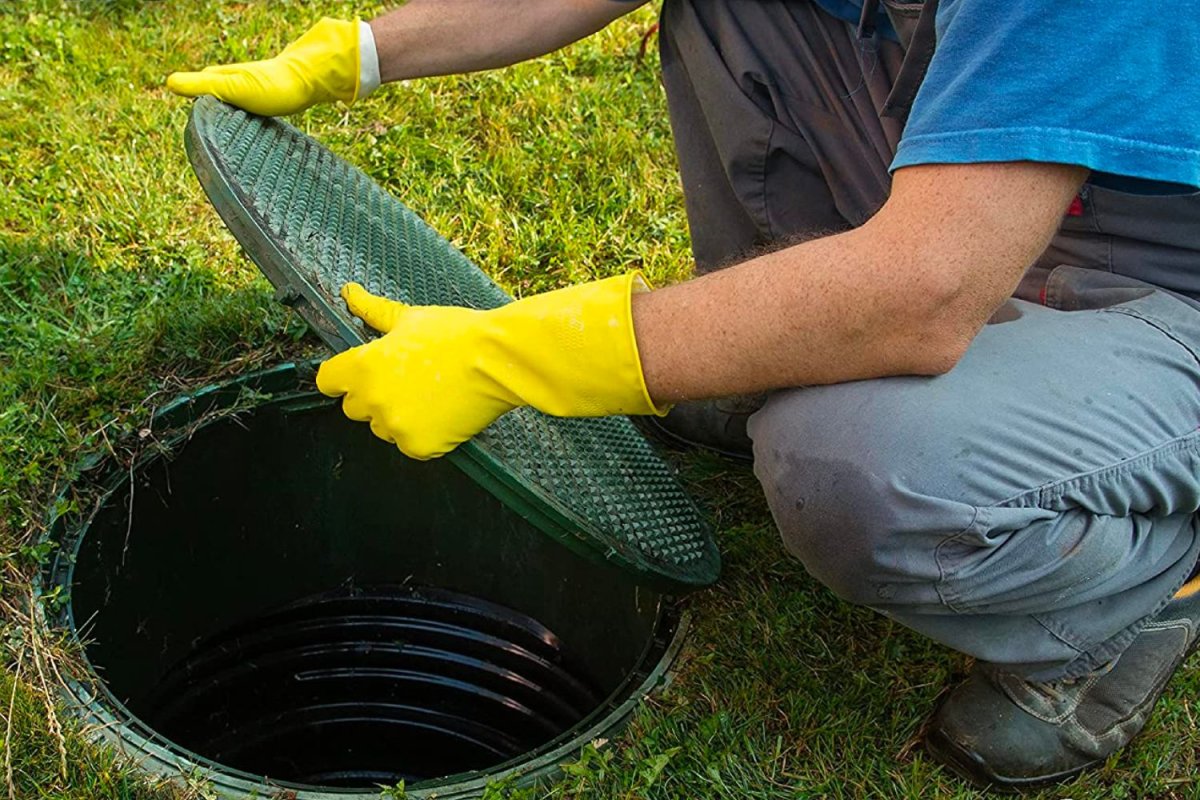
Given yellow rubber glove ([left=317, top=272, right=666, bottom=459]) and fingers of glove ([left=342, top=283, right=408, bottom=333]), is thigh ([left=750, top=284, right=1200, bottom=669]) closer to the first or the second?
yellow rubber glove ([left=317, top=272, right=666, bottom=459])

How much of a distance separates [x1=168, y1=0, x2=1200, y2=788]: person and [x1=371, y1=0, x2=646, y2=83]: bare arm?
0.47 m

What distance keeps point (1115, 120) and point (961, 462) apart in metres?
0.41

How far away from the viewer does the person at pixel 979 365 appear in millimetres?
1272

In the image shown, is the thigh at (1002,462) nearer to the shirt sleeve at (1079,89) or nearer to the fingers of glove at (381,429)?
the shirt sleeve at (1079,89)

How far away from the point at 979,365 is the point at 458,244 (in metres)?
1.46

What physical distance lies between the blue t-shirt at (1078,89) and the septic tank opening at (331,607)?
101 centimetres

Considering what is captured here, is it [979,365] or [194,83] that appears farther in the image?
[194,83]

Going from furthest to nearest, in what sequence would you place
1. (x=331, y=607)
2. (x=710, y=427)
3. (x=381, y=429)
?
(x=331, y=607) → (x=710, y=427) → (x=381, y=429)

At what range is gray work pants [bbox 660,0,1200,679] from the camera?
1439mm

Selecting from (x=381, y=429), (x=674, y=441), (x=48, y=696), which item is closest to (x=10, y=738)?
(x=48, y=696)

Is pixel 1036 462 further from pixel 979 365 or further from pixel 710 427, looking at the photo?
pixel 710 427

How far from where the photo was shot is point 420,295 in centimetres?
186

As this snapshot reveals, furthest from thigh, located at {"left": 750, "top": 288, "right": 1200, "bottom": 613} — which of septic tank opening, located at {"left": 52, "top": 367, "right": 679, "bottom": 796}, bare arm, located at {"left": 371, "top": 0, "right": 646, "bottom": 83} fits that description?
bare arm, located at {"left": 371, "top": 0, "right": 646, "bottom": 83}

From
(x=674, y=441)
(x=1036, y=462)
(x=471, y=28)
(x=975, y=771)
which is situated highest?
(x=471, y=28)
